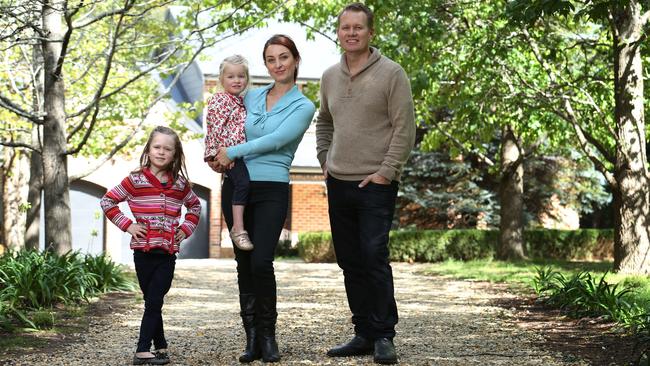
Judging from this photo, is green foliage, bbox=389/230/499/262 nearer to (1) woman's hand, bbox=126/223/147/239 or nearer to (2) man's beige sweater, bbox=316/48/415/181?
(2) man's beige sweater, bbox=316/48/415/181

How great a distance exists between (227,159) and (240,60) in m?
0.60

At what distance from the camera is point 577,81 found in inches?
558

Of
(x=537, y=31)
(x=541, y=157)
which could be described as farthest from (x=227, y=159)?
(x=541, y=157)

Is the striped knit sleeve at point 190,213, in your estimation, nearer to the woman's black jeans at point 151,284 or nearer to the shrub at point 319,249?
the woman's black jeans at point 151,284

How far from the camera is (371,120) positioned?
5.48 m

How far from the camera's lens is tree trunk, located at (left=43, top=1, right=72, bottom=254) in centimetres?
1132

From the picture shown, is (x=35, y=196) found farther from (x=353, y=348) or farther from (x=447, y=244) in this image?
(x=353, y=348)

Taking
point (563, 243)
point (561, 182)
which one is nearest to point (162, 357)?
point (563, 243)

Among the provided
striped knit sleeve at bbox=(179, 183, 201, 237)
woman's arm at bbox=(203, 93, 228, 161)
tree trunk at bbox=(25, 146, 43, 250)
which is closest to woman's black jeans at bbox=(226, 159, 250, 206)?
woman's arm at bbox=(203, 93, 228, 161)

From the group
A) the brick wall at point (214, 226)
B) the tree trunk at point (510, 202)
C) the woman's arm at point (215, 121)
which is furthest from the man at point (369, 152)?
the brick wall at point (214, 226)

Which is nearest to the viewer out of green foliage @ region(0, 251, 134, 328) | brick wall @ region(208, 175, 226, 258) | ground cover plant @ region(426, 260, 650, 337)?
ground cover plant @ region(426, 260, 650, 337)

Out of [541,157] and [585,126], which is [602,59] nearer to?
[585,126]

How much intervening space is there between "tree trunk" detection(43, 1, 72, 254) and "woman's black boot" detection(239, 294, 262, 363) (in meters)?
6.47

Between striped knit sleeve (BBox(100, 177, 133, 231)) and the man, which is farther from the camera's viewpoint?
striped knit sleeve (BBox(100, 177, 133, 231))
